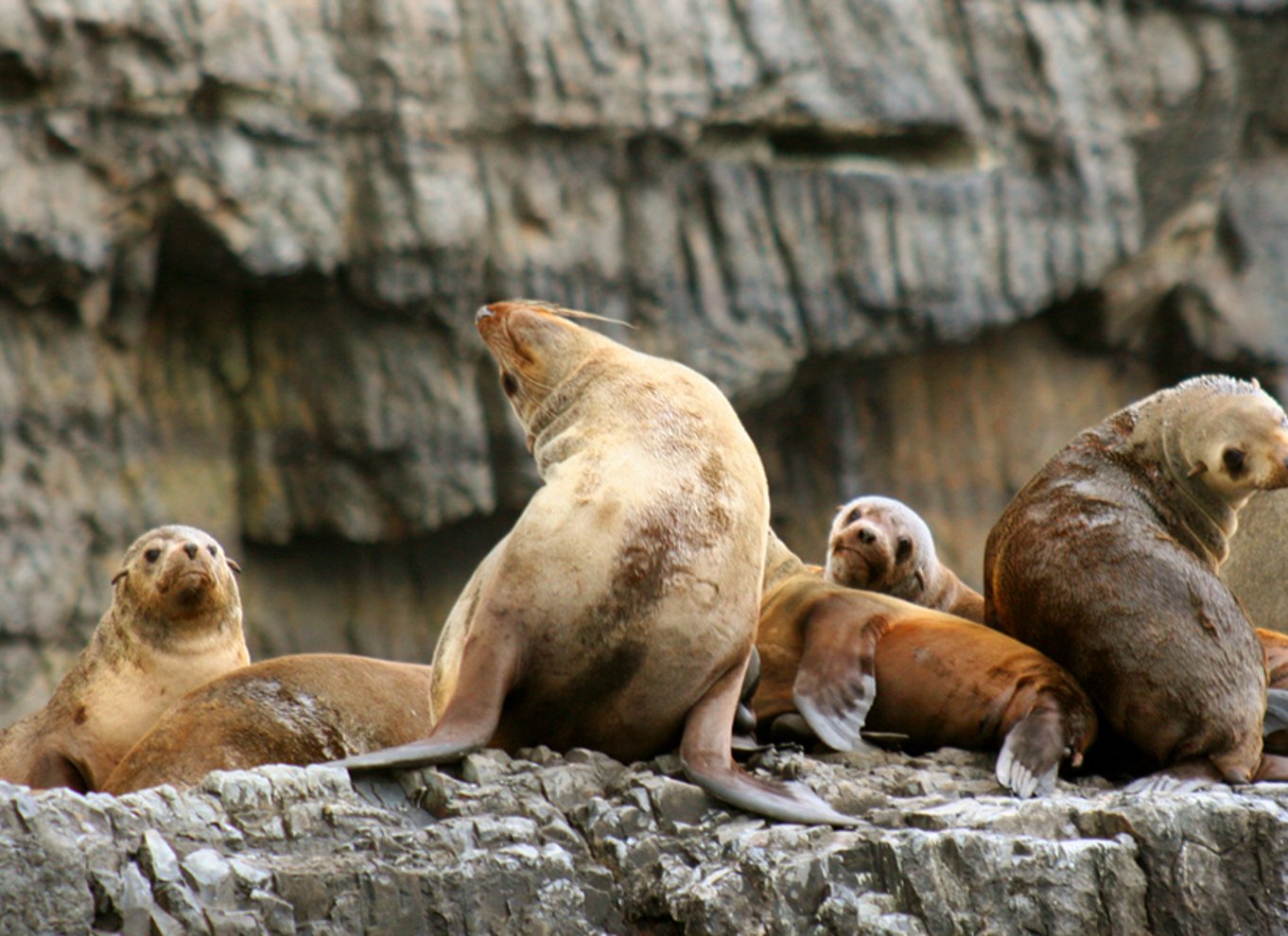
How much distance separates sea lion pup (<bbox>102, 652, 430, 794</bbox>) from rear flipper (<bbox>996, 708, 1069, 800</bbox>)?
1.88 metres

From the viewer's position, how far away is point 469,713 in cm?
398

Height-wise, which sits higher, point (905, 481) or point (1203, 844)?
point (1203, 844)

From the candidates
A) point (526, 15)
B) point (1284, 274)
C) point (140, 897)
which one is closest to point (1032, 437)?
point (1284, 274)

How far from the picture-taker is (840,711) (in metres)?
4.76

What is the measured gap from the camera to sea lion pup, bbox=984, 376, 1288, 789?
4570mm

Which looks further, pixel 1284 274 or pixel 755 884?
pixel 1284 274

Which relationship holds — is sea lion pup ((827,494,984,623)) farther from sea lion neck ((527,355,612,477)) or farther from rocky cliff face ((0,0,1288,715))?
rocky cliff face ((0,0,1288,715))

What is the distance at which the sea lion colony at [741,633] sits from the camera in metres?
4.21

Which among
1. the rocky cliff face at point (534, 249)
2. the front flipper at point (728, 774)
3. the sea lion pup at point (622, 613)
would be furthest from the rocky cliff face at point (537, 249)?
the front flipper at point (728, 774)

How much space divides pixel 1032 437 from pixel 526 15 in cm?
607

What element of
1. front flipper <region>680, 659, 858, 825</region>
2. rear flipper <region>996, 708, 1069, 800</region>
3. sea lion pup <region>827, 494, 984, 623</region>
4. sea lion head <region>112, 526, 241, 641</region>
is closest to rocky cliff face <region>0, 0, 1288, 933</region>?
sea lion head <region>112, 526, 241, 641</region>

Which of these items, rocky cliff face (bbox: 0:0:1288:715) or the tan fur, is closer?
the tan fur

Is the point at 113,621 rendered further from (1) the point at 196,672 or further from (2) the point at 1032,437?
(2) the point at 1032,437

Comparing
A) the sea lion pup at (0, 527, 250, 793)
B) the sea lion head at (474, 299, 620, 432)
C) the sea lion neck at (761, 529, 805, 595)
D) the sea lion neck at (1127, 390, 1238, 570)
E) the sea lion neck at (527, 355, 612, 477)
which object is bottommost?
the sea lion pup at (0, 527, 250, 793)
